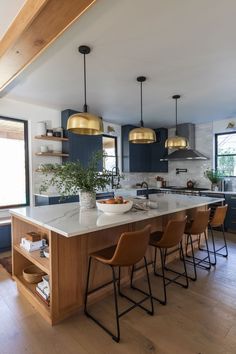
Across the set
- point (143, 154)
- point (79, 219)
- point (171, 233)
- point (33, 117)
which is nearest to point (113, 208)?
point (79, 219)

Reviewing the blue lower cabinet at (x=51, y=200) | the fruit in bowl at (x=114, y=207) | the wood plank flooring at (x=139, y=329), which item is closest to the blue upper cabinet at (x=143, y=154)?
the blue lower cabinet at (x=51, y=200)

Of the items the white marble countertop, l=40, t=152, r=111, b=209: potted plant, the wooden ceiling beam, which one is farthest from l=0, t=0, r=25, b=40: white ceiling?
the white marble countertop

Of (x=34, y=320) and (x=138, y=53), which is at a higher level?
(x=138, y=53)

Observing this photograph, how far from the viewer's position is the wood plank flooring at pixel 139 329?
162 centimetres

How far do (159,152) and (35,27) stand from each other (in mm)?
4994

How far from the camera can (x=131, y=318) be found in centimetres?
195

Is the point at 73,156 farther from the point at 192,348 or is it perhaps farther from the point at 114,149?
the point at 192,348

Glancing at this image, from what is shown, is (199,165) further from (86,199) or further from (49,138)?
(86,199)

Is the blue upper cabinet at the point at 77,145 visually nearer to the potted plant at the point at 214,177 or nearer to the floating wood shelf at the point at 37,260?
the floating wood shelf at the point at 37,260

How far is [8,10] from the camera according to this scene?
174 cm

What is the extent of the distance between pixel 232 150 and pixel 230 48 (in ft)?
11.8

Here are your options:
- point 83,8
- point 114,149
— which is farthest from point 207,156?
point 83,8

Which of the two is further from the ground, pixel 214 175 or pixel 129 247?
pixel 214 175

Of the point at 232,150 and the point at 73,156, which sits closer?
the point at 73,156
